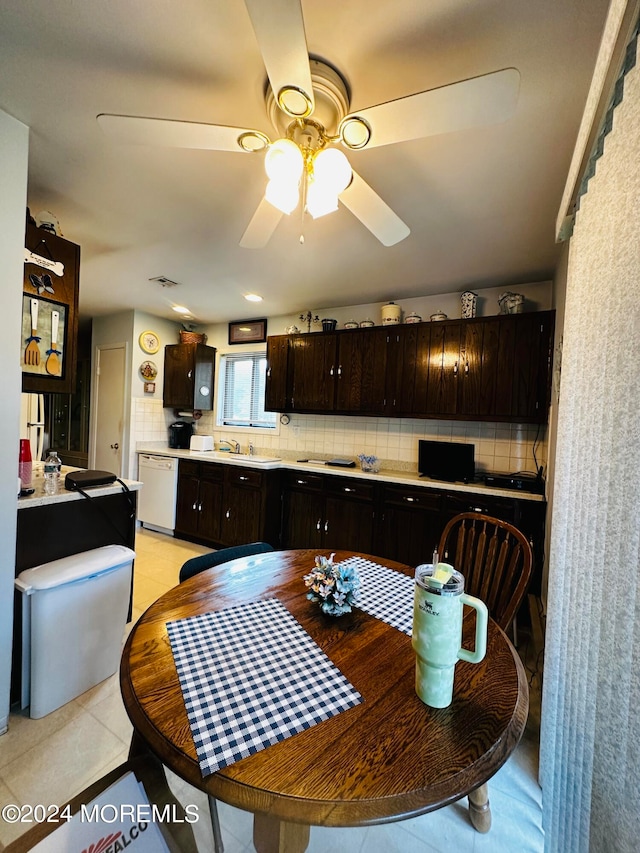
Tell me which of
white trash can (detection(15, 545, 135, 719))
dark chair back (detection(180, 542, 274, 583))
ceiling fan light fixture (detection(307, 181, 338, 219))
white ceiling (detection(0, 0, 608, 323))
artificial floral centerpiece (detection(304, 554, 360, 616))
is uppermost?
white ceiling (detection(0, 0, 608, 323))

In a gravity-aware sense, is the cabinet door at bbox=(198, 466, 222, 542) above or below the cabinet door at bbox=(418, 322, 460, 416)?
below

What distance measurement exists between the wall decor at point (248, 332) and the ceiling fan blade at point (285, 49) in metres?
3.23

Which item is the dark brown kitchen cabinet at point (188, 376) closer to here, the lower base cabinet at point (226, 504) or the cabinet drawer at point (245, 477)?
the lower base cabinet at point (226, 504)

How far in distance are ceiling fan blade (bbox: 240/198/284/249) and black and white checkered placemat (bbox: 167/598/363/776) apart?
151cm

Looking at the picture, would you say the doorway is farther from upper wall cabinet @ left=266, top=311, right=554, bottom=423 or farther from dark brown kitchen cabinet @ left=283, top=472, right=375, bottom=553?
dark brown kitchen cabinet @ left=283, top=472, right=375, bottom=553

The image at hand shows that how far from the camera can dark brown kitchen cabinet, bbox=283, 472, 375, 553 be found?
3041mm

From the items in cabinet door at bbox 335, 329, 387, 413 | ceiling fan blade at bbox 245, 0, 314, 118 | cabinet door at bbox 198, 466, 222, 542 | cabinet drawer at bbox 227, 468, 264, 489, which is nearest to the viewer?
ceiling fan blade at bbox 245, 0, 314, 118

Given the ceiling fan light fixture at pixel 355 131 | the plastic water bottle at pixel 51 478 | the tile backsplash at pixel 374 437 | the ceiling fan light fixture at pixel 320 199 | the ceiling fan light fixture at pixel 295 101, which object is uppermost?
the ceiling fan light fixture at pixel 295 101

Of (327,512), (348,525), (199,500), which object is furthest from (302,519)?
(199,500)

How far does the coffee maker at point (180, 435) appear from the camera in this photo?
4.53 metres

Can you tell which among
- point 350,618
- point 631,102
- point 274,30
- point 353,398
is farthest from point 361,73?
point 353,398

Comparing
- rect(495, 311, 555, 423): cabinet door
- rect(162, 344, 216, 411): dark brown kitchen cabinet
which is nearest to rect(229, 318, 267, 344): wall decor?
rect(162, 344, 216, 411): dark brown kitchen cabinet

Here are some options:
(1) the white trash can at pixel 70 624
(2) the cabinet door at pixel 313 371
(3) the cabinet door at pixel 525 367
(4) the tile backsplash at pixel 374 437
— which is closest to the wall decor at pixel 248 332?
(2) the cabinet door at pixel 313 371

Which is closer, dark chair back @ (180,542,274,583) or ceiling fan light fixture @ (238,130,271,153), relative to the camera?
ceiling fan light fixture @ (238,130,271,153)
